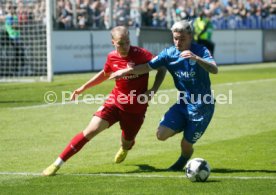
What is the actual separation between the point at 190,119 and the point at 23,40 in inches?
709

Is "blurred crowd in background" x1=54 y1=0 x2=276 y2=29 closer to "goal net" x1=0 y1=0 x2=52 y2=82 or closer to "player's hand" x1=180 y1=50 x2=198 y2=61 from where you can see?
"goal net" x1=0 y1=0 x2=52 y2=82

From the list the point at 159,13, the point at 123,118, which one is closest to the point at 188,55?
the point at 123,118

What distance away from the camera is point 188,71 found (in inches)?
414

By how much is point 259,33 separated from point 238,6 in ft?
9.45

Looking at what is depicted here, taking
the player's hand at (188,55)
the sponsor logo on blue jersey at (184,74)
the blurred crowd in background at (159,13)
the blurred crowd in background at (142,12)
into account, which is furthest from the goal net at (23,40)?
the player's hand at (188,55)

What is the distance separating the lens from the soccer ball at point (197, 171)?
9750 millimetres

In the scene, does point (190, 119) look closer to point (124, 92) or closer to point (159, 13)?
point (124, 92)

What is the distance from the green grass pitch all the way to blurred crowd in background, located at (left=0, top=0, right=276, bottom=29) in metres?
5.79

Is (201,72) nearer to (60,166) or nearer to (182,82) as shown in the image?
(182,82)

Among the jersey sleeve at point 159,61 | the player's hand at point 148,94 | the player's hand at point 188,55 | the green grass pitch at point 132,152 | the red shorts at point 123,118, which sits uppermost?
the player's hand at point 188,55

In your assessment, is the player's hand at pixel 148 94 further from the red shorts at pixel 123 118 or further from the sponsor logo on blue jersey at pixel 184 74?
the sponsor logo on blue jersey at pixel 184 74

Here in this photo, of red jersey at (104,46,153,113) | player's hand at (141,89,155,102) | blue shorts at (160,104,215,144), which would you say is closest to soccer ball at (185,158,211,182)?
blue shorts at (160,104,215,144)

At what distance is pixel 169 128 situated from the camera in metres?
10.7

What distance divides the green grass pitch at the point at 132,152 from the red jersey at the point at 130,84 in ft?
2.70
